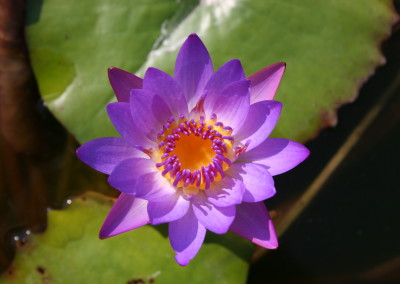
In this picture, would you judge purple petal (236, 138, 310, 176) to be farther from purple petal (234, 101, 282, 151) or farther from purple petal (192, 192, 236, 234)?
purple petal (192, 192, 236, 234)

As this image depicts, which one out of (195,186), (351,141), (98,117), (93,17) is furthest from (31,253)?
(351,141)

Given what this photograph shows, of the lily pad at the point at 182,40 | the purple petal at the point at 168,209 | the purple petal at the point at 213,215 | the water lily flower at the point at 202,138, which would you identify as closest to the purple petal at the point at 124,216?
the water lily flower at the point at 202,138

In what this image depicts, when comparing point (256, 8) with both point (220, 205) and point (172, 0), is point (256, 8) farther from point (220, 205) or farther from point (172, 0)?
point (220, 205)

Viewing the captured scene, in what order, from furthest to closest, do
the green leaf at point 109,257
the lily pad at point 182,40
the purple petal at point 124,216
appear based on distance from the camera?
the lily pad at point 182,40 < the green leaf at point 109,257 < the purple petal at point 124,216

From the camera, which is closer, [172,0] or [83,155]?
[83,155]

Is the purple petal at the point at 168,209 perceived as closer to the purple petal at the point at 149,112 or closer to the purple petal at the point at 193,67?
the purple petal at the point at 149,112
